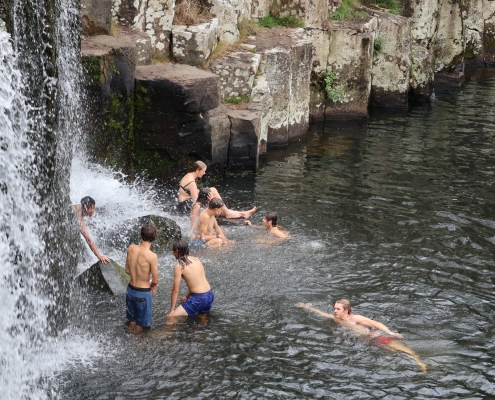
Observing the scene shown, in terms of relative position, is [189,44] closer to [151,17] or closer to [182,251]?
[151,17]

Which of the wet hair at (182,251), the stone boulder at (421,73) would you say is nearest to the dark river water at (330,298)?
the wet hair at (182,251)

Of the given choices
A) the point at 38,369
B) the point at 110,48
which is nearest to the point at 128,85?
the point at 110,48

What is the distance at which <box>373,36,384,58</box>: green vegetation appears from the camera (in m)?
24.5

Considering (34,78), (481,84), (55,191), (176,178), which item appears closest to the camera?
(34,78)

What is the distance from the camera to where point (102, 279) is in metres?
11.6

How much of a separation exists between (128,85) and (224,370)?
24.4 ft

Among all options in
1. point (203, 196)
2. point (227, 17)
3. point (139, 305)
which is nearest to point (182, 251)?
point (139, 305)

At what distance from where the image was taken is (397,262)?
43.6ft

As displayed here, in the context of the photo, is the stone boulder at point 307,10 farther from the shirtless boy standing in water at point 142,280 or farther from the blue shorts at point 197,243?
the shirtless boy standing in water at point 142,280

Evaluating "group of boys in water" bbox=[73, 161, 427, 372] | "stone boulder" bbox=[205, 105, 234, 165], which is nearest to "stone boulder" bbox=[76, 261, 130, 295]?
"group of boys in water" bbox=[73, 161, 427, 372]

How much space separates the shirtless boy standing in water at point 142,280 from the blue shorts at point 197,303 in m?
0.65

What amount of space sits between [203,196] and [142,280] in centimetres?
454

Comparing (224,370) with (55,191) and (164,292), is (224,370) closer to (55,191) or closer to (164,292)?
(164,292)

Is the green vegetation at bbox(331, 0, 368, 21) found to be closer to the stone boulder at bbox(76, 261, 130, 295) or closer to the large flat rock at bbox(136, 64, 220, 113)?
the large flat rock at bbox(136, 64, 220, 113)
